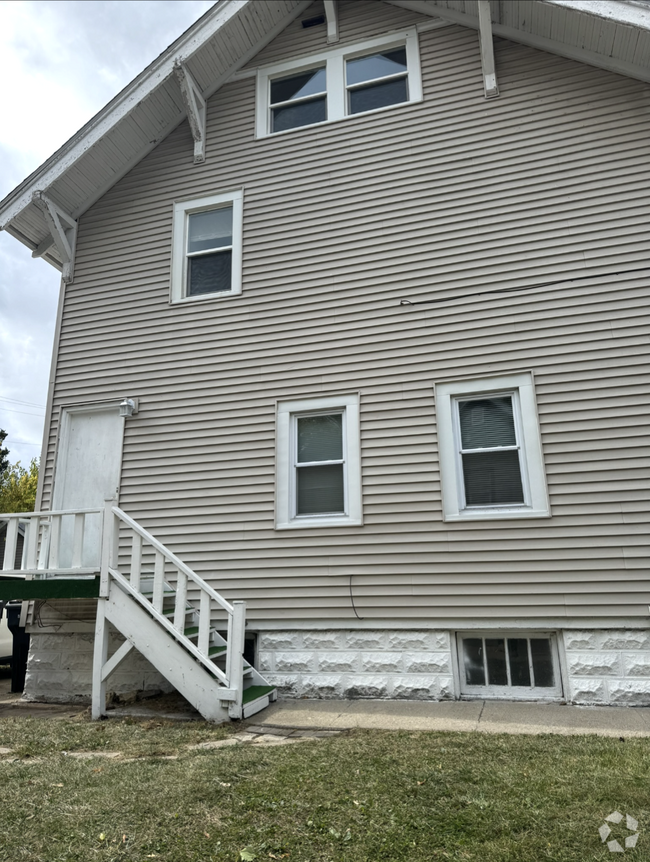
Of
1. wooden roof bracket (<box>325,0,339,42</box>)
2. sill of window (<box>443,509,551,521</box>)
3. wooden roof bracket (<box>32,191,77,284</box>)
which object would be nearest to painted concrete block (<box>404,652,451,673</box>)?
sill of window (<box>443,509,551,521</box>)

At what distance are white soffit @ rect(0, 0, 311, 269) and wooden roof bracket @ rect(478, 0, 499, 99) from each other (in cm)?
269

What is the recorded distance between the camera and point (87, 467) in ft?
26.7

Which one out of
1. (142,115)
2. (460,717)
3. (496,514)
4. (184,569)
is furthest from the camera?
(142,115)

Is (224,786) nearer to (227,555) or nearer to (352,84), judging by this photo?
(227,555)

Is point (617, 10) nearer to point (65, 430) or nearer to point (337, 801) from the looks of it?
point (337, 801)

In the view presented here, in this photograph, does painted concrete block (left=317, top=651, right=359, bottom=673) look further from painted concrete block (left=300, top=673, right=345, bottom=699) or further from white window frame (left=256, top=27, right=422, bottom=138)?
white window frame (left=256, top=27, right=422, bottom=138)

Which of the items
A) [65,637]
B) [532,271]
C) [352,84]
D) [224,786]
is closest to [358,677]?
[224,786]

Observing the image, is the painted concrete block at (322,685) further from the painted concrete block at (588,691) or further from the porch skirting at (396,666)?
the painted concrete block at (588,691)

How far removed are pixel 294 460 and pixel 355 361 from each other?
1372mm

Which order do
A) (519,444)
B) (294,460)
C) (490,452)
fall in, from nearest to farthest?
(519,444), (490,452), (294,460)

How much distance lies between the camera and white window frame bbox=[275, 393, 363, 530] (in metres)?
6.85

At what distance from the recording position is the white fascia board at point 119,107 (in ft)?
26.0

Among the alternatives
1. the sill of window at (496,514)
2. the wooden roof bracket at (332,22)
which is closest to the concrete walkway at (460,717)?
the sill of window at (496,514)

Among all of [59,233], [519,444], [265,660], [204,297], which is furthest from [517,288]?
[59,233]
